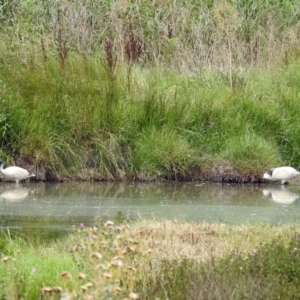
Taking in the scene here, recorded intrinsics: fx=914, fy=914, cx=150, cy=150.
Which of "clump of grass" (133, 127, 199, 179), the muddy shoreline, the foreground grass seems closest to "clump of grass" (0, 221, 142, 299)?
the foreground grass

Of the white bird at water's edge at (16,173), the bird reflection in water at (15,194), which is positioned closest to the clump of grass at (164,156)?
the white bird at water's edge at (16,173)

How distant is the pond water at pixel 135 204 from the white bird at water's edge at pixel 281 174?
17cm

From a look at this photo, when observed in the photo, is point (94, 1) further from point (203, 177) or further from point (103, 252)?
point (103, 252)

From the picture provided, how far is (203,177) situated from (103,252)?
7995 mm

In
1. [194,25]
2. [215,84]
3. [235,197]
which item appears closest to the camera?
[235,197]

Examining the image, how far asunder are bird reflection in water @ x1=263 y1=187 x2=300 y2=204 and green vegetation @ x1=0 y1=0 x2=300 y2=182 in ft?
2.19

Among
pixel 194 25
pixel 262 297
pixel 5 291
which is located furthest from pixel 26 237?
pixel 194 25

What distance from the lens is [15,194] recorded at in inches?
462

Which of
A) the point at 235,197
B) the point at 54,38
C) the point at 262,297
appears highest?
the point at 54,38

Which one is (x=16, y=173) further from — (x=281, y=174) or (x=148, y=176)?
(x=281, y=174)

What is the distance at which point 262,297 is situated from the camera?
202 inches

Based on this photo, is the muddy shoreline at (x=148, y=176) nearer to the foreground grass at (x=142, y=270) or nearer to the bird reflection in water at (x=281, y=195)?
the bird reflection in water at (x=281, y=195)

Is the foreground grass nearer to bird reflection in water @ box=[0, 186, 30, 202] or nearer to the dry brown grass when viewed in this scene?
the dry brown grass

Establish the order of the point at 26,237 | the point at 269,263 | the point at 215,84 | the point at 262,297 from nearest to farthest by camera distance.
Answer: the point at 262,297, the point at 269,263, the point at 26,237, the point at 215,84
